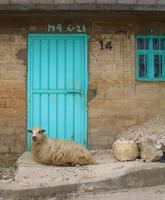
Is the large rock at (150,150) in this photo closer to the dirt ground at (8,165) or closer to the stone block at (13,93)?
the dirt ground at (8,165)

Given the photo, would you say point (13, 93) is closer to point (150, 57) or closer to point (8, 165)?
point (8, 165)

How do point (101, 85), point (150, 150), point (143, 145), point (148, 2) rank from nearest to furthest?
point (150, 150), point (143, 145), point (148, 2), point (101, 85)

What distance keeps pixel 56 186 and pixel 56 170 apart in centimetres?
76

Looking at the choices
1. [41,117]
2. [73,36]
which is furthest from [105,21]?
[41,117]

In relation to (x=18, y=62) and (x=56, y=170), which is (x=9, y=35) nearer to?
(x=18, y=62)

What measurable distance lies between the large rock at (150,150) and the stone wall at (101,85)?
4.33 feet

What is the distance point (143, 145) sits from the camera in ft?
16.5

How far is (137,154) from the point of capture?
5.19 meters

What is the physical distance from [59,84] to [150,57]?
2.45m

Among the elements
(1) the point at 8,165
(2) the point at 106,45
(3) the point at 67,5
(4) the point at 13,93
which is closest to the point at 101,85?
(2) the point at 106,45

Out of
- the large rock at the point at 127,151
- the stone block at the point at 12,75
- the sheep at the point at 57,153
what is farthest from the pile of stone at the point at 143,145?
the stone block at the point at 12,75

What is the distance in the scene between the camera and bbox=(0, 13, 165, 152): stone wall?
6.19 metres

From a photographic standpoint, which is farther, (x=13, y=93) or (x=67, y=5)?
(x=13, y=93)

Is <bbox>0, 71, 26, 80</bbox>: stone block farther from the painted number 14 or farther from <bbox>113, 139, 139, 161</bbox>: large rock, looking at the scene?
<bbox>113, 139, 139, 161</bbox>: large rock
